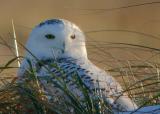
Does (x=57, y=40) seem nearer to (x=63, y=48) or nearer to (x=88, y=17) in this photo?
(x=63, y=48)

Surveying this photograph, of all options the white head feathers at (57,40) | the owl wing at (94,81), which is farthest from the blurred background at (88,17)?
the owl wing at (94,81)

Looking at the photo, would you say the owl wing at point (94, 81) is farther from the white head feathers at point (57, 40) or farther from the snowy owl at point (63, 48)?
the white head feathers at point (57, 40)

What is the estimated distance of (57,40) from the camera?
7.53 meters

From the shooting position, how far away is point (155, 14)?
17.9 m

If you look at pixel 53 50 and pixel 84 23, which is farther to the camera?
pixel 84 23

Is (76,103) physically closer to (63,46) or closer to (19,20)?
(63,46)

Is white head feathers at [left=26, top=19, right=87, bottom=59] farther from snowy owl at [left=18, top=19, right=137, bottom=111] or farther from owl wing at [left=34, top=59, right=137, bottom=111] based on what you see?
owl wing at [left=34, top=59, right=137, bottom=111]

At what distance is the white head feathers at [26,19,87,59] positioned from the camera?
736 centimetres

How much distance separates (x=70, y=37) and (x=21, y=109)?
2.78m

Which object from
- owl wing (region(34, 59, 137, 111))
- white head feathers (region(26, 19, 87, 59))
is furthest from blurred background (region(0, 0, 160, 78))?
owl wing (region(34, 59, 137, 111))

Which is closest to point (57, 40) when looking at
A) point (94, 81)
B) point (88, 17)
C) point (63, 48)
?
point (63, 48)

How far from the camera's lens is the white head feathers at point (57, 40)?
7363mm

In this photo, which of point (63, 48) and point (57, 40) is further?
point (57, 40)

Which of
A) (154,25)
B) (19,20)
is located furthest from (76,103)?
(19,20)
